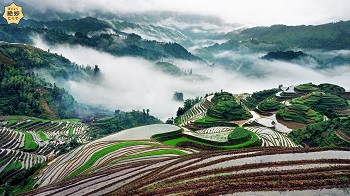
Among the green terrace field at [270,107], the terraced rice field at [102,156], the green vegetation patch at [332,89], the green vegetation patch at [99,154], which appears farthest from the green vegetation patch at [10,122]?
the green vegetation patch at [332,89]

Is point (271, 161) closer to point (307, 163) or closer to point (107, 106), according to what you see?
point (307, 163)

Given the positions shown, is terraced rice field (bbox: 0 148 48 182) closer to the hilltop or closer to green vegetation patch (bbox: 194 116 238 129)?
the hilltop

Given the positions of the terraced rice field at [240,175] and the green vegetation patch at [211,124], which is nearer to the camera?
the terraced rice field at [240,175]

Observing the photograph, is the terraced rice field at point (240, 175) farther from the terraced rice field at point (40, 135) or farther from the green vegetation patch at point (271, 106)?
the green vegetation patch at point (271, 106)

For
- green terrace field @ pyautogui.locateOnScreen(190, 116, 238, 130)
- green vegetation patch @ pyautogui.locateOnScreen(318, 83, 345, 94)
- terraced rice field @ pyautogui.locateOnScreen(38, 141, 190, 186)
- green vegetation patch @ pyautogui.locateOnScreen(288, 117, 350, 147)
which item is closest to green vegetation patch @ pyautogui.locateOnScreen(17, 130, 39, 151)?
A: terraced rice field @ pyautogui.locateOnScreen(38, 141, 190, 186)

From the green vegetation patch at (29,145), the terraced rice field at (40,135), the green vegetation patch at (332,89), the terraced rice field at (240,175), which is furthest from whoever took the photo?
the green vegetation patch at (332,89)

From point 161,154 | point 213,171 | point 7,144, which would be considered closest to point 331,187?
point 213,171

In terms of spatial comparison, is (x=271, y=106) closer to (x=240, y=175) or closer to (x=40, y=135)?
(x=240, y=175)
